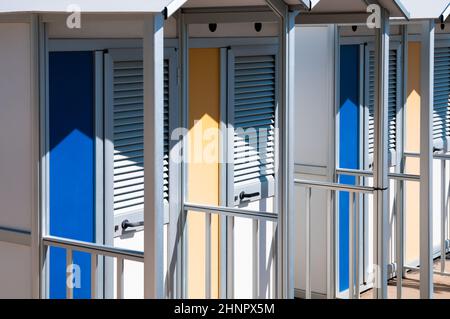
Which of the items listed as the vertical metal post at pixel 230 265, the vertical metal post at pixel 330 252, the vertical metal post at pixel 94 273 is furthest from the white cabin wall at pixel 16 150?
the vertical metal post at pixel 330 252

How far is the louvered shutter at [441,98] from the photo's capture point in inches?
396

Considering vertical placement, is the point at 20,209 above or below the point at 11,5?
below

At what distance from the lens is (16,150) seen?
16.8 ft

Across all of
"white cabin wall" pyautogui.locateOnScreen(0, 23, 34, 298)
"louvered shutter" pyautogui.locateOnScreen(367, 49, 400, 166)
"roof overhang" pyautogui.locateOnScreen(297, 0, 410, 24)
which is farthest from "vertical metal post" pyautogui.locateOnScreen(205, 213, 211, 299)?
"louvered shutter" pyautogui.locateOnScreen(367, 49, 400, 166)

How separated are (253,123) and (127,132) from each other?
1.41 m

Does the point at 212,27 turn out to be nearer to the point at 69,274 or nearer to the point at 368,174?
the point at 368,174

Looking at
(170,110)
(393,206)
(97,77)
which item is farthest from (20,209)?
(393,206)

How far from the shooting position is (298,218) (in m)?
8.22

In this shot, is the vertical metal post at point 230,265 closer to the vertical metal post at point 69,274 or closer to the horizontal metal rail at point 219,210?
the horizontal metal rail at point 219,210

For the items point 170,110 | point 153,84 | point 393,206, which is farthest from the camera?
point 393,206

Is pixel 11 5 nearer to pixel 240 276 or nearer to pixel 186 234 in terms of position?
pixel 186 234

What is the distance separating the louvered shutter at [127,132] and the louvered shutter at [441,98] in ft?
15.6

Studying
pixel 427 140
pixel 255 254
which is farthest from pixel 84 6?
pixel 427 140

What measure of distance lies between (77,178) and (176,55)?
1.13m
